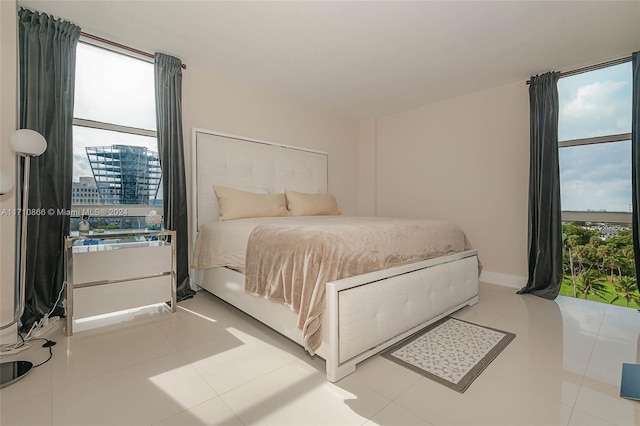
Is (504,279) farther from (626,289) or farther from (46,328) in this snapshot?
(46,328)

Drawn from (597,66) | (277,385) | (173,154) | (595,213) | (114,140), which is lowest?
(277,385)

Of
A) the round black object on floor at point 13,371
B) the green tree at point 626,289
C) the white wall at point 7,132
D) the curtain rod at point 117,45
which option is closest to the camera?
the round black object on floor at point 13,371

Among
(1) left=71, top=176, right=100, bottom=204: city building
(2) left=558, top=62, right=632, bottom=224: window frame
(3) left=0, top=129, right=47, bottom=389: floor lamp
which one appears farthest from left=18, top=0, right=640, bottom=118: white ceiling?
(1) left=71, top=176, right=100, bottom=204: city building

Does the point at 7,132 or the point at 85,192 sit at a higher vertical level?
the point at 7,132

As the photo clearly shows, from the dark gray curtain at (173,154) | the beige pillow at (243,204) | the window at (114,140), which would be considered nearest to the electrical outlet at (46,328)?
the window at (114,140)

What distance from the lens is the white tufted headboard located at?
315 centimetres

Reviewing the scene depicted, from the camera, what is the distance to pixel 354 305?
5.28 feet

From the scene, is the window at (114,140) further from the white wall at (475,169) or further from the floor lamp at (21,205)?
the white wall at (475,169)

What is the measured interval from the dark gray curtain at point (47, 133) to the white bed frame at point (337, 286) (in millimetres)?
1064

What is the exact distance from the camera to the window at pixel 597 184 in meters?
2.88

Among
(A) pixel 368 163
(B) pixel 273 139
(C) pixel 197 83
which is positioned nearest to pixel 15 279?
(C) pixel 197 83

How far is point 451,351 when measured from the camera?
1.87m

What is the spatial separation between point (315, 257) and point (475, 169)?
3.03 metres

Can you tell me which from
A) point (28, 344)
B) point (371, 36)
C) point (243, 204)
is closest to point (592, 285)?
point (371, 36)
